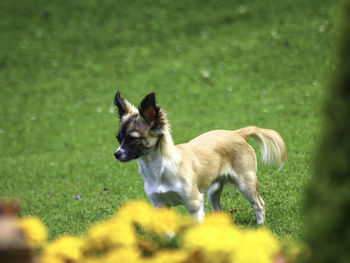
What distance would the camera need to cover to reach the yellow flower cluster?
2.44m

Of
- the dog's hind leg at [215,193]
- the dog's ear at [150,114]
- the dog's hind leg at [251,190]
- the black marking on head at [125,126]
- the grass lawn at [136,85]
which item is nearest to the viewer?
the dog's ear at [150,114]

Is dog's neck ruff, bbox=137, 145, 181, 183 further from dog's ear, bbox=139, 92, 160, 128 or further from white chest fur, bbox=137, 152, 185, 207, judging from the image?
dog's ear, bbox=139, 92, 160, 128

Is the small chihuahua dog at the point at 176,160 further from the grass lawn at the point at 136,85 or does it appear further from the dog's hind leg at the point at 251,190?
the grass lawn at the point at 136,85

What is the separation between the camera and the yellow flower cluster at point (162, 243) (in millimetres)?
2439

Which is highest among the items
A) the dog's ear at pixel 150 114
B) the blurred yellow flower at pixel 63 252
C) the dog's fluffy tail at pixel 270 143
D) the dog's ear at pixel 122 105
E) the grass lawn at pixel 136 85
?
the blurred yellow flower at pixel 63 252

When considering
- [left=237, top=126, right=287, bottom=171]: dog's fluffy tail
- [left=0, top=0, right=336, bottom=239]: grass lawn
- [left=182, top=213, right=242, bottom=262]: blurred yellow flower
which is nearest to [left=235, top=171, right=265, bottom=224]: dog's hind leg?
[left=0, top=0, right=336, bottom=239]: grass lawn

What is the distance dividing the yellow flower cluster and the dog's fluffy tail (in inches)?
142

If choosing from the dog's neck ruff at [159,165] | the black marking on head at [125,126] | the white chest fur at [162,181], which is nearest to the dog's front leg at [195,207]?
the white chest fur at [162,181]

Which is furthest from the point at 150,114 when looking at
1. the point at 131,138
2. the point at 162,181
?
the point at 162,181

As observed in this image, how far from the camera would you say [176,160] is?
5508 millimetres

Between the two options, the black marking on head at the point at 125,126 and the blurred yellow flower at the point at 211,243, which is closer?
the blurred yellow flower at the point at 211,243

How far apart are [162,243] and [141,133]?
263 centimetres

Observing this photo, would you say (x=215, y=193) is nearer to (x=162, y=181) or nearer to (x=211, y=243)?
→ (x=162, y=181)

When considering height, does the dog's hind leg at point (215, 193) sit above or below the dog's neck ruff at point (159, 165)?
below
